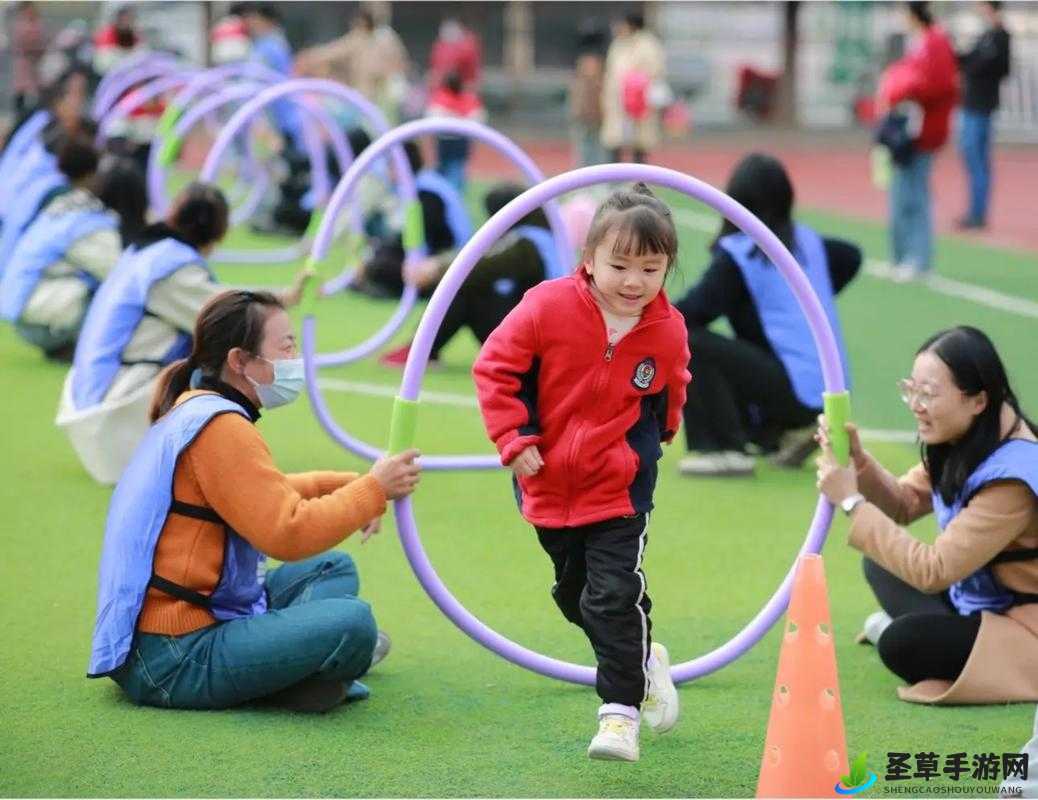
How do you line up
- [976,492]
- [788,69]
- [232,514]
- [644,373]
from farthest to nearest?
1. [788,69]
2. [976,492]
3. [232,514]
4. [644,373]

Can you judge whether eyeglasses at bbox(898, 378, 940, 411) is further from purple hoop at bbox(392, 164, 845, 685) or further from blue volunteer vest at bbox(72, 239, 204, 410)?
blue volunteer vest at bbox(72, 239, 204, 410)

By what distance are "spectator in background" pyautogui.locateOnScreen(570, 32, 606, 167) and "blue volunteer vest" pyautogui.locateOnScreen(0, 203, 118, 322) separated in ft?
33.0

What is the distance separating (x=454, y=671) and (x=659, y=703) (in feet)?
3.13

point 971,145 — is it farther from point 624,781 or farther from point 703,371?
point 624,781

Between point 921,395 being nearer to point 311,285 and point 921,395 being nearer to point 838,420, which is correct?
point 838,420

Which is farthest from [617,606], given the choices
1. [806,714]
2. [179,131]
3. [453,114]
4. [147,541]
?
[453,114]

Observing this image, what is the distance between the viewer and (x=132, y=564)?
4961mm

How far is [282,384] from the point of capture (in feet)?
17.0

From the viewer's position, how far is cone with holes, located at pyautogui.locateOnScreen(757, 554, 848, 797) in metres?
4.33

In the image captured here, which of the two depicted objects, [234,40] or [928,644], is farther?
[234,40]

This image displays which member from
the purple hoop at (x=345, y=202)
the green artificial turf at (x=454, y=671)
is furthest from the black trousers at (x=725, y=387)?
the purple hoop at (x=345, y=202)

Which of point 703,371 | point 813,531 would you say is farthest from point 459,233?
point 813,531

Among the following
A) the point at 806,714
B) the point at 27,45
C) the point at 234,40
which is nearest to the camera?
the point at 806,714

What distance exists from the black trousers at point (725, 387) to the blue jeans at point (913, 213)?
659 cm
